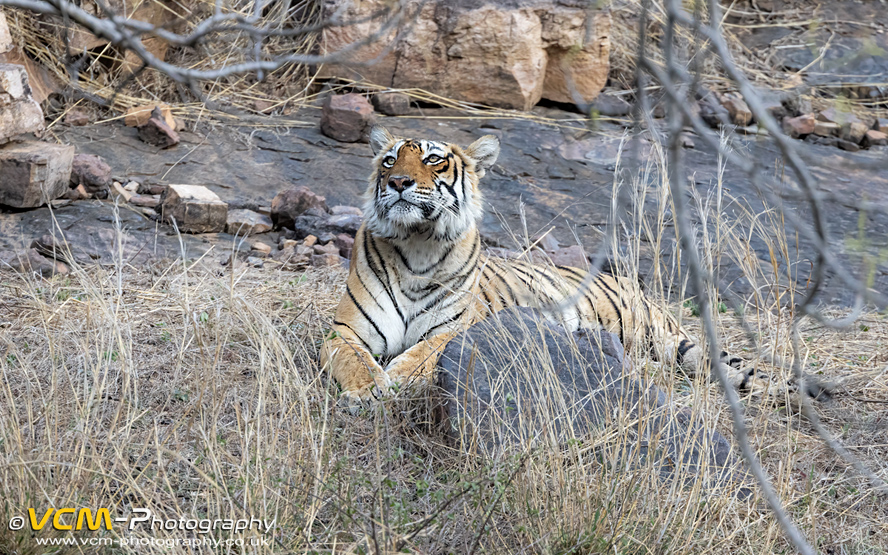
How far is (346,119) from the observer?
8117mm

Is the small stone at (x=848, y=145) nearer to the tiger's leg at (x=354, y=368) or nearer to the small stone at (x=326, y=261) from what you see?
the small stone at (x=326, y=261)

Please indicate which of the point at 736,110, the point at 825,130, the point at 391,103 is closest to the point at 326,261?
the point at 391,103

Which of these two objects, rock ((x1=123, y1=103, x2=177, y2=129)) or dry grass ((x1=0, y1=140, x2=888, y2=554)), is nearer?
dry grass ((x1=0, y1=140, x2=888, y2=554))

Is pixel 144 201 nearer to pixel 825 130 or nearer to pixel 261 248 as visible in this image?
pixel 261 248

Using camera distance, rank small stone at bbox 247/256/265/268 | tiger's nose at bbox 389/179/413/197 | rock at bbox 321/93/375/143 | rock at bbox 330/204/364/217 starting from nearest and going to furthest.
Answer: tiger's nose at bbox 389/179/413/197, small stone at bbox 247/256/265/268, rock at bbox 330/204/364/217, rock at bbox 321/93/375/143

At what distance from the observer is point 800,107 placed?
9945mm

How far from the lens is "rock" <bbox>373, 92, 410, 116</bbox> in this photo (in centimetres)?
870

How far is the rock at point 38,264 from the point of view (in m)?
5.25

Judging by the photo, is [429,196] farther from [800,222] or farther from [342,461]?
[800,222]

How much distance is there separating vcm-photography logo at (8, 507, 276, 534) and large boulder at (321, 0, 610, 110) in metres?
7.01

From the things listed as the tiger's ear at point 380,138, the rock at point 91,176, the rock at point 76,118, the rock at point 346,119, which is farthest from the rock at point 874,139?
the rock at point 76,118

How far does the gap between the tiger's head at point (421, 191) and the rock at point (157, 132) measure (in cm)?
359

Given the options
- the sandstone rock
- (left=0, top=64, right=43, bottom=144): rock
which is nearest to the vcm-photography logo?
the sandstone rock

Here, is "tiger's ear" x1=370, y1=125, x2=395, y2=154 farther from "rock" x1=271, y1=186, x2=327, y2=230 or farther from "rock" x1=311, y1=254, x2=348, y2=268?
"rock" x1=271, y1=186, x2=327, y2=230
